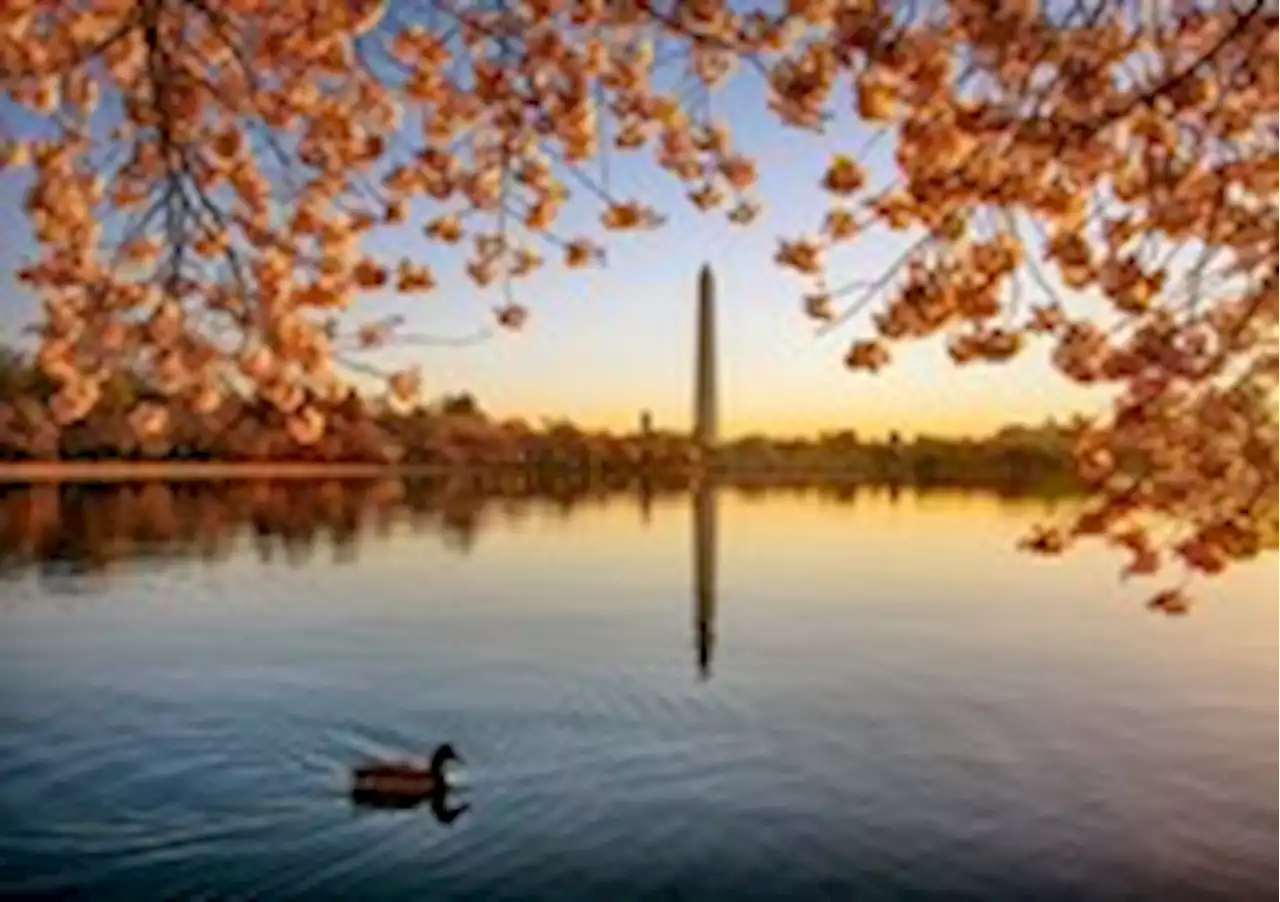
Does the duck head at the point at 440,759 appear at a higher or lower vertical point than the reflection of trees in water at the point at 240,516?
lower

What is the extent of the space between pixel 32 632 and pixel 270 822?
20.2m

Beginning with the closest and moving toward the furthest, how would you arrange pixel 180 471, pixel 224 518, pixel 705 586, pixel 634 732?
pixel 634 732
pixel 705 586
pixel 224 518
pixel 180 471

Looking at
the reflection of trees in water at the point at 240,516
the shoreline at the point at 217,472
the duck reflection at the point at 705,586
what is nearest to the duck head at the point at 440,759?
the duck reflection at the point at 705,586

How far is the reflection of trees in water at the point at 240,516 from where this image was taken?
6300 centimetres

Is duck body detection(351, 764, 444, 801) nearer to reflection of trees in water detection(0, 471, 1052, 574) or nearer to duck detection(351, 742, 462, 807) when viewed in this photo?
duck detection(351, 742, 462, 807)

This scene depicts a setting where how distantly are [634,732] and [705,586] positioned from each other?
28.1 meters

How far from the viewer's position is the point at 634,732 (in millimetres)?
27109

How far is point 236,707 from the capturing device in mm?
28344

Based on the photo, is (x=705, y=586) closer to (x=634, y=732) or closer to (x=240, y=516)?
(x=634, y=732)

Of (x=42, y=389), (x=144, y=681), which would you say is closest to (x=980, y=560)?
(x=144, y=681)

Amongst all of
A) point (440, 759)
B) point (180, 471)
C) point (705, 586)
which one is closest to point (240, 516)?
point (705, 586)

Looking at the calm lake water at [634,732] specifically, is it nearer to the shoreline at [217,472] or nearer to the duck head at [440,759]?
the duck head at [440,759]

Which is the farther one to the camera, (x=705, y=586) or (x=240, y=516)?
(x=240, y=516)

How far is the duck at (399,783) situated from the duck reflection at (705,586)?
1259cm
